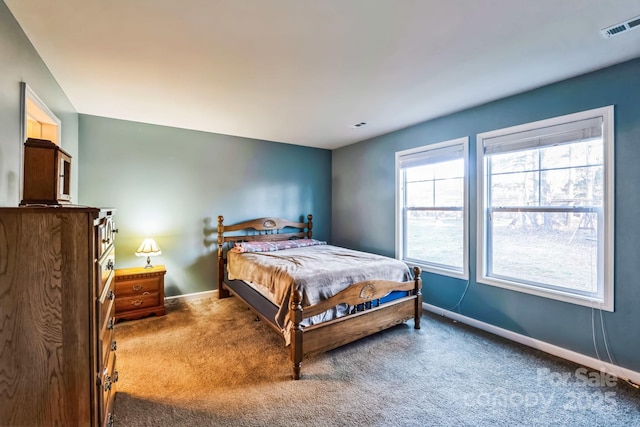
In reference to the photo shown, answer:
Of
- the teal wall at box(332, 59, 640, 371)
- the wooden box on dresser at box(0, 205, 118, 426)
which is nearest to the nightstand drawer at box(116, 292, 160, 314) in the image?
the wooden box on dresser at box(0, 205, 118, 426)

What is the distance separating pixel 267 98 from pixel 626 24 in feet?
8.86

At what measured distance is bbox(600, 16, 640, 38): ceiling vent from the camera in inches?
66.6

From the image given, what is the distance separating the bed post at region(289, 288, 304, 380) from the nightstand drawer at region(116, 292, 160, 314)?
214 centimetres

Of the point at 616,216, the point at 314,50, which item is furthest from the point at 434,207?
the point at 314,50

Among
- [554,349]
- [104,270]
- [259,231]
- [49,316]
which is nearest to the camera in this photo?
[49,316]

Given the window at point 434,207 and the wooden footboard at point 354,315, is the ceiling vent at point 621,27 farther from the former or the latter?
the wooden footboard at point 354,315

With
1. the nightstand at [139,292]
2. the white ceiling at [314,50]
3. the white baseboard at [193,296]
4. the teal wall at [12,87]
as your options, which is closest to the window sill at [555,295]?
the white ceiling at [314,50]

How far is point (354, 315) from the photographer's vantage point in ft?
8.44

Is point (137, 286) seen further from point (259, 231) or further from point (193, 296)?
point (259, 231)

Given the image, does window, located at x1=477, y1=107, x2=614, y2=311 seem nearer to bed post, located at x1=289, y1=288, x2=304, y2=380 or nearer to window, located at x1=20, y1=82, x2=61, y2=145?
bed post, located at x1=289, y1=288, x2=304, y2=380

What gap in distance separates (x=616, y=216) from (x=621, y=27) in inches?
53.9

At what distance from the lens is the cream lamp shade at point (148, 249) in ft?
11.2

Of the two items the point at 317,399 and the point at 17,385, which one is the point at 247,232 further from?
the point at 17,385

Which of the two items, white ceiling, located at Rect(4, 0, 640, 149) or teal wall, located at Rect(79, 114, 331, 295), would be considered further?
teal wall, located at Rect(79, 114, 331, 295)
